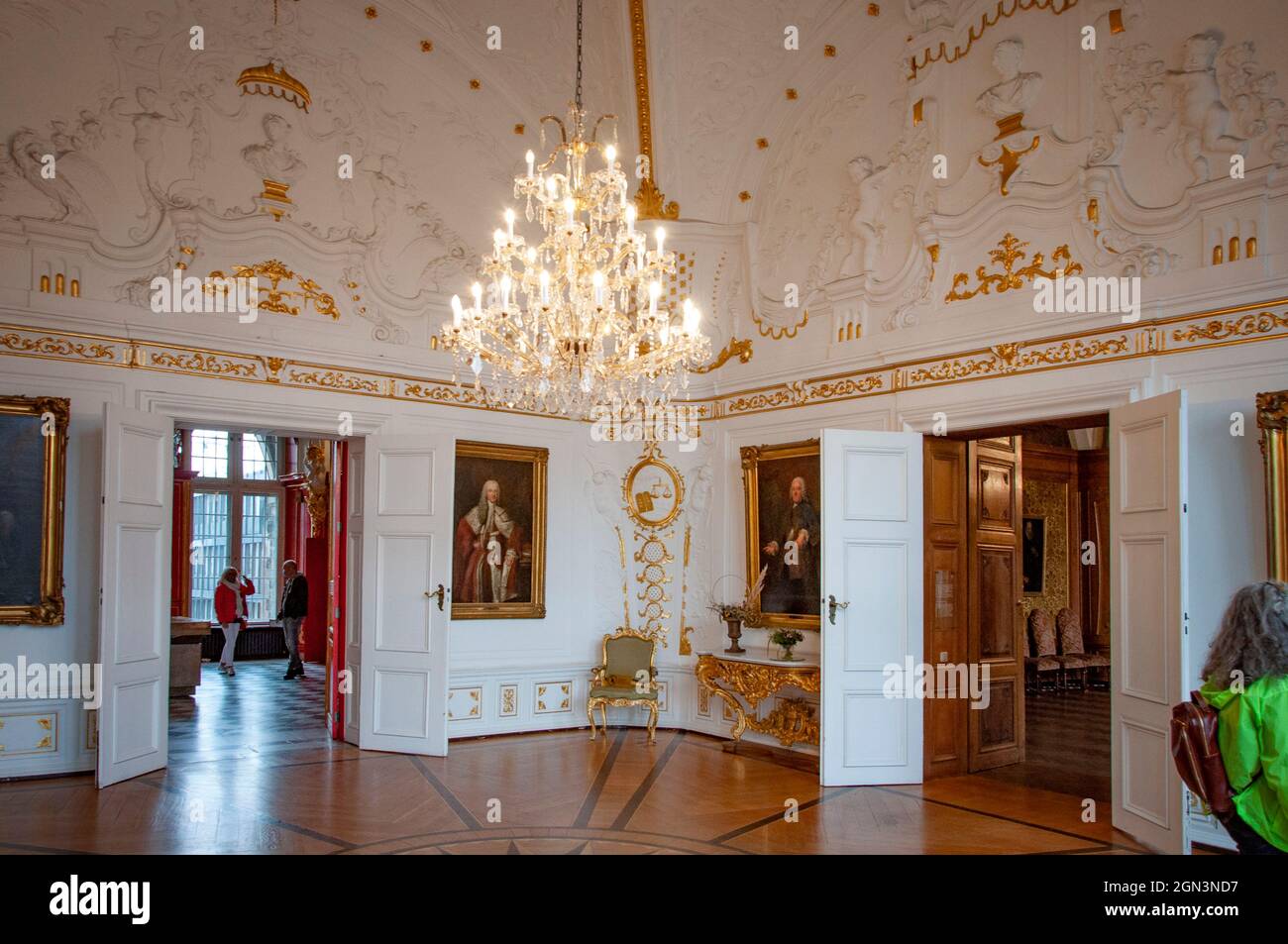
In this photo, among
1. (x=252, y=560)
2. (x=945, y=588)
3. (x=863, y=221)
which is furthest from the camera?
(x=252, y=560)

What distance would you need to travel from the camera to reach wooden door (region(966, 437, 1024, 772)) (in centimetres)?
782

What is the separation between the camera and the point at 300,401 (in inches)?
320

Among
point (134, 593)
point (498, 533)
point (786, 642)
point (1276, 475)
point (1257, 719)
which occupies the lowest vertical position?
point (786, 642)

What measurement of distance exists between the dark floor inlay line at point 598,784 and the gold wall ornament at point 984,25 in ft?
19.8

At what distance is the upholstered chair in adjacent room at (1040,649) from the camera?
12320mm

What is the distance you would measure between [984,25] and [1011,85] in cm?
62

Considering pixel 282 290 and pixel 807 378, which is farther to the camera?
pixel 807 378

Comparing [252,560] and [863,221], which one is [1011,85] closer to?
[863,221]

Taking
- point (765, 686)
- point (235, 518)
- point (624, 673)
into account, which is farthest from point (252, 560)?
point (765, 686)

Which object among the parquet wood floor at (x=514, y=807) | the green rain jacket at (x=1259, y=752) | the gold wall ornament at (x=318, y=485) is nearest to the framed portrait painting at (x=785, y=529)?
the parquet wood floor at (x=514, y=807)

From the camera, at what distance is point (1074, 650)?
1281cm

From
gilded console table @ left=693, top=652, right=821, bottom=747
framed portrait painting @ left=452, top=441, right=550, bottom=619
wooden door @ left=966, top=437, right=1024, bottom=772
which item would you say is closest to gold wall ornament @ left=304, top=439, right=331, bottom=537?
framed portrait painting @ left=452, top=441, right=550, bottom=619

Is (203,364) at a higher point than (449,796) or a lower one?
higher
